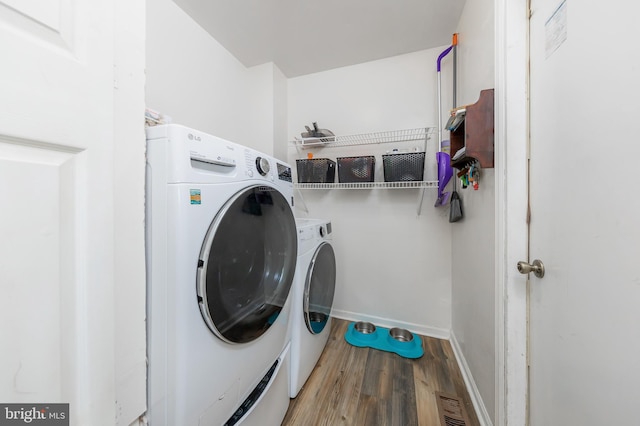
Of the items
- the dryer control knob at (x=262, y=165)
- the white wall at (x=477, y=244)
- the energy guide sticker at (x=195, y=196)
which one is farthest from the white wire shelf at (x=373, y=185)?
the energy guide sticker at (x=195, y=196)

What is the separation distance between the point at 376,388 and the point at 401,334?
0.59m

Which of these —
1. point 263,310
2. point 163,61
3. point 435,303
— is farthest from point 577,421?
point 163,61

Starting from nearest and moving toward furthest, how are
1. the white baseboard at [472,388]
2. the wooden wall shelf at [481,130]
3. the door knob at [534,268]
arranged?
the door knob at [534,268] → the wooden wall shelf at [481,130] → the white baseboard at [472,388]

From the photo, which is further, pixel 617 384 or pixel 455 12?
pixel 455 12

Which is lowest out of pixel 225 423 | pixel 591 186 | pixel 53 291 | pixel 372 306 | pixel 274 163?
pixel 372 306

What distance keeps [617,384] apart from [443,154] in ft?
4.44

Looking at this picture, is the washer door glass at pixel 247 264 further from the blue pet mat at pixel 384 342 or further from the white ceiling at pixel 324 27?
the white ceiling at pixel 324 27

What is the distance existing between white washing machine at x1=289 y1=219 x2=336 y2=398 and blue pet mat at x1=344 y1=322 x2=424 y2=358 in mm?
277

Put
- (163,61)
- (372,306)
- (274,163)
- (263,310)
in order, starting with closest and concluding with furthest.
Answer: (263,310), (274,163), (163,61), (372,306)

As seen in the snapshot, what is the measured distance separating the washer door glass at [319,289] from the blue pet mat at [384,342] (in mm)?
324

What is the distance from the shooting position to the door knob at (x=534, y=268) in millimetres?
763

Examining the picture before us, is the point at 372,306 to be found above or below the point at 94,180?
below

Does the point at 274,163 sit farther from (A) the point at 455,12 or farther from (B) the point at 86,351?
(A) the point at 455,12

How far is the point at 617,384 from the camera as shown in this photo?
0.51 meters
